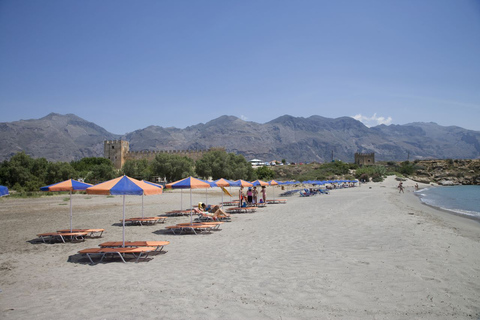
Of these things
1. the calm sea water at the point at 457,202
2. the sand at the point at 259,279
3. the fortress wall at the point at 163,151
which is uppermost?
the fortress wall at the point at 163,151

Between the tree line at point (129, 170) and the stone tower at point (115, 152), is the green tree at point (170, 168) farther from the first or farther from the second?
the stone tower at point (115, 152)

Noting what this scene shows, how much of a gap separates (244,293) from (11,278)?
444 cm

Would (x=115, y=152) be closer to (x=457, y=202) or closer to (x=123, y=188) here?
(x=457, y=202)

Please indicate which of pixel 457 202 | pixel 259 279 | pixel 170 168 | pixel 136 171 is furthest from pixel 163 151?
pixel 259 279

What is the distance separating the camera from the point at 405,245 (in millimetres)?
8438

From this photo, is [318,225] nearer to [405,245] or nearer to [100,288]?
[405,245]

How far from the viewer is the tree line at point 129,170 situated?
37844mm

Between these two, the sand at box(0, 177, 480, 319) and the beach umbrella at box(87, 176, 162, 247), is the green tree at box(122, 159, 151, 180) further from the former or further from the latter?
the beach umbrella at box(87, 176, 162, 247)

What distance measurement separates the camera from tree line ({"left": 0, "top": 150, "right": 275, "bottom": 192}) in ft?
124

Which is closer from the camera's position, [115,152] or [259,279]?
[259,279]

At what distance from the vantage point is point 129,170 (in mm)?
50562

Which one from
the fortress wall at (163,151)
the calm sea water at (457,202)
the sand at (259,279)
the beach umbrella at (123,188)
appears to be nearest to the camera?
the sand at (259,279)

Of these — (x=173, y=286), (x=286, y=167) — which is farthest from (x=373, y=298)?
(x=286, y=167)

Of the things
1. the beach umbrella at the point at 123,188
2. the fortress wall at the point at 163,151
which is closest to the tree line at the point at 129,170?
the fortress wall at the point at 163,151
